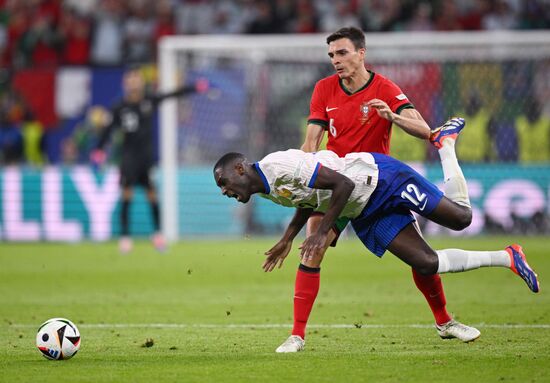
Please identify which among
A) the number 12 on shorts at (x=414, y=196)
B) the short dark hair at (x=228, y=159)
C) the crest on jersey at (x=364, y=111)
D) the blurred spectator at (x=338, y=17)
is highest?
the blurred spectator at (x=338, y=17)

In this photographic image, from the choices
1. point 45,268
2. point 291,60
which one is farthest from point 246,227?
point 45,268

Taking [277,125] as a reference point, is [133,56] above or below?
above

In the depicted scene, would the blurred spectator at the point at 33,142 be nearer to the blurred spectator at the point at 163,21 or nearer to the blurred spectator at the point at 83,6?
the blurred spectator at the point at 163,21

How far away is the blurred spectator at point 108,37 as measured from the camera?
22.6m

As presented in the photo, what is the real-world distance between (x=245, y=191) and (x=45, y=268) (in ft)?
27.5

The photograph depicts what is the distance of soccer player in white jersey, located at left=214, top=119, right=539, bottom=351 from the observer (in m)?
7.15

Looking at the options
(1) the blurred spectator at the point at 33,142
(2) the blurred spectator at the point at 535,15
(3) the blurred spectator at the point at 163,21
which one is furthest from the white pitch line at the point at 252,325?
(3) the blurred spectator at the point at 163,21

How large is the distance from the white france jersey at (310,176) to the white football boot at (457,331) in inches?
47.5

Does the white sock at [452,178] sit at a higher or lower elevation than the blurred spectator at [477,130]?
lower

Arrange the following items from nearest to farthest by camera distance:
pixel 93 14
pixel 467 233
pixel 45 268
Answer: pixel 45 268, pixel 467 233, pixel 93 14

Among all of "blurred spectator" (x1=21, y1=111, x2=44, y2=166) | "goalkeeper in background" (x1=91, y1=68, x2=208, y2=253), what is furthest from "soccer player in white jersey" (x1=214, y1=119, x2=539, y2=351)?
"blurred spectator" (x1=21, y1=111, x2=44, y2=166)

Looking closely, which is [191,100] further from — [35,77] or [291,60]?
[35,77]

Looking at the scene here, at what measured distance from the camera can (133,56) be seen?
22312mm

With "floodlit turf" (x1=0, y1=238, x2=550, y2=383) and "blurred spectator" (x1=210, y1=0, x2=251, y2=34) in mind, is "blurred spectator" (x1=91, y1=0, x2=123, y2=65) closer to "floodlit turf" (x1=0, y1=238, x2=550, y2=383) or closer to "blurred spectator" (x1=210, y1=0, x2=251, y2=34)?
"blurred spectator" (x1=210, y1=0, x2=251, y2=34)
